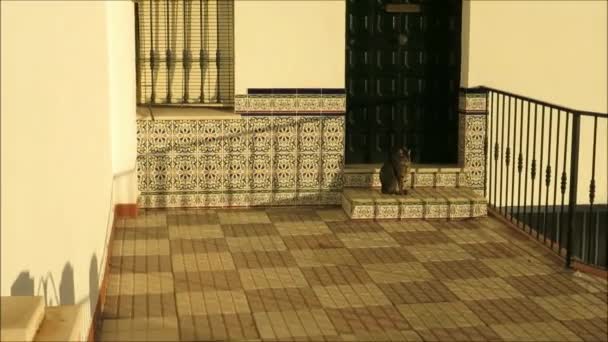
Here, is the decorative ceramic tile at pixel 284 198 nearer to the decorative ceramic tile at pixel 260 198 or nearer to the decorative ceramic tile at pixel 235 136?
the decorative ceramic tile at pixel 260 198

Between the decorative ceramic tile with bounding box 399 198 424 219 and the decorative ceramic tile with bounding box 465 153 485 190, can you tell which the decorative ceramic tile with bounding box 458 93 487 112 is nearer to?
the decorative ceramic tile with bounding box 465 153 485 190

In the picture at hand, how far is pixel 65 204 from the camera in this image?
2646 mm

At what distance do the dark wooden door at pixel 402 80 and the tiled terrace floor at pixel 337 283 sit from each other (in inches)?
46.2

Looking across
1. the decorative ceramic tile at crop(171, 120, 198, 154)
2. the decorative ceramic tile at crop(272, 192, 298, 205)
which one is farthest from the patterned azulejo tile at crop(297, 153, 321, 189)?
the decorative ceramic tile at crop(171, 120, 198, 154)

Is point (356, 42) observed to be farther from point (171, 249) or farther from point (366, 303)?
point (366, 303)

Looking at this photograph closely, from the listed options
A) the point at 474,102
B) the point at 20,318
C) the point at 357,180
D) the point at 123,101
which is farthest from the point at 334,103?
the point at 20,318

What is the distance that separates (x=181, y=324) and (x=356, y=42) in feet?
13.6

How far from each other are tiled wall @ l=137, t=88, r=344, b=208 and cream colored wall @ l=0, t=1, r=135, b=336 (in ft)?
Answer: 10.5

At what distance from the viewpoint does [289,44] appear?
7.72m

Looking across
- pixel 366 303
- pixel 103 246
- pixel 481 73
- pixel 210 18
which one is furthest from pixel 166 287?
pixel 481 73

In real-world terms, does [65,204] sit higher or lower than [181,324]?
higher

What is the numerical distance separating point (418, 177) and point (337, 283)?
2.67 metres

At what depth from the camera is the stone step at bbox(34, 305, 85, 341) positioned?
1.45 metres

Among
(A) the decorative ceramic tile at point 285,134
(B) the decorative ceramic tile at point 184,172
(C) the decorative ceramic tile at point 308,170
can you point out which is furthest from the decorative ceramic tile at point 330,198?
(B) the decorative ceramic tile at point 184,172
